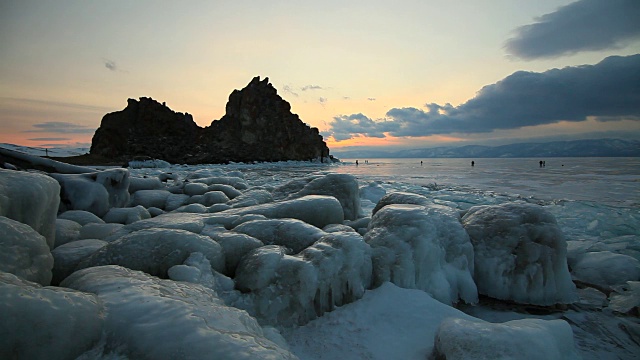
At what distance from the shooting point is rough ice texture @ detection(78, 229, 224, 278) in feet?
9.23

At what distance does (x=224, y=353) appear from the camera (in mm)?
1460

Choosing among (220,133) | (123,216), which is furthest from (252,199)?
(220,133)

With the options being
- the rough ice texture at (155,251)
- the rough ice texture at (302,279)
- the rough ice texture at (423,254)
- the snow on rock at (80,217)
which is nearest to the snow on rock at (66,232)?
the snow on rock at (80,217)

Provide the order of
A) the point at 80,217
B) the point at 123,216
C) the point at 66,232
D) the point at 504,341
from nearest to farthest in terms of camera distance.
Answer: the point at 504,341
the point at 66,232
the point at 80,217
the point at 123,216

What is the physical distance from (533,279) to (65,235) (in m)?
5.90

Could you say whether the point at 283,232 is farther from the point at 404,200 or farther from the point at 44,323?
the point at 404,200

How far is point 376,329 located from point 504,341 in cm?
109

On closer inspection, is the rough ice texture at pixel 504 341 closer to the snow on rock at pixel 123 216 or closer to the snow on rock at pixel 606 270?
the snow on rock at pixel 606 270

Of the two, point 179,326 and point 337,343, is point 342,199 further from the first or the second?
point 179,326

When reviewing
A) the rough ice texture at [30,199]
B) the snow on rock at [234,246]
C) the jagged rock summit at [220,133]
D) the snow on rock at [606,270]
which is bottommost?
the snow on rock at [606,270]

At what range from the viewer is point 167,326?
62.3 inches

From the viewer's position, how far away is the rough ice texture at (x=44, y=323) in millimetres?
1360

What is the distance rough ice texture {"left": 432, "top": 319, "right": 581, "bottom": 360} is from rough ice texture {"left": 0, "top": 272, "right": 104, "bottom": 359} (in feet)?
7.77

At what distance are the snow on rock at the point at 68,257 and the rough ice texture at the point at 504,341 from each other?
3.34 meters
